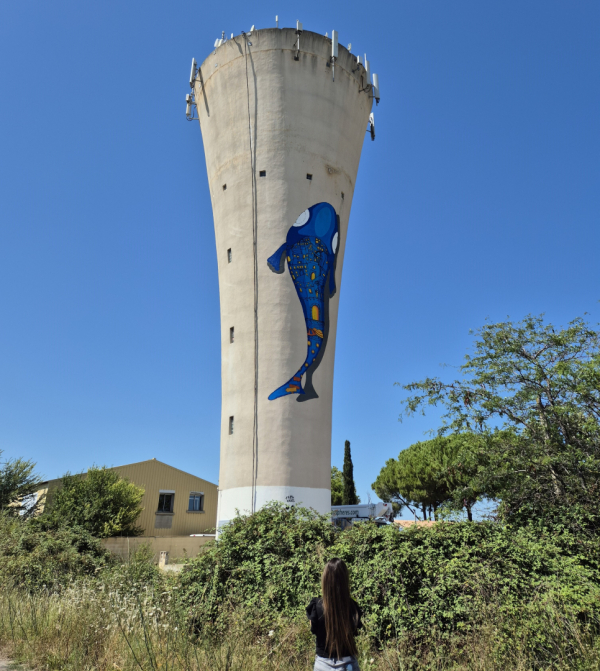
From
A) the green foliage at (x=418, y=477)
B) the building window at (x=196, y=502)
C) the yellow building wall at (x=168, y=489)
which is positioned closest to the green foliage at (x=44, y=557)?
the yellow building wall at (x=168, y=489)

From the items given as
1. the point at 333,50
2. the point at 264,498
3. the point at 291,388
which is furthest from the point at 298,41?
the point at 264,498

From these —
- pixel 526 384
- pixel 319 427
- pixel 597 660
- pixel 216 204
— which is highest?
pixel 216 204

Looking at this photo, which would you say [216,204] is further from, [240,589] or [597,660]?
[597,660]

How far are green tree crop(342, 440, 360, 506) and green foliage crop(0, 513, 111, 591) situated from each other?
2728 centimetres

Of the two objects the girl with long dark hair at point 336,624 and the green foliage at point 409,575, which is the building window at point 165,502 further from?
the girl with long dark hair at point 336,624

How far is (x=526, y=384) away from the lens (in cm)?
936

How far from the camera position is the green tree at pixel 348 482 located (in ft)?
132

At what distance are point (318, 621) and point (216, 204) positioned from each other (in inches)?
694

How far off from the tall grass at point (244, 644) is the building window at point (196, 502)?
2526 centimetres

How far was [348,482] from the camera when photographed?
41.0 metres

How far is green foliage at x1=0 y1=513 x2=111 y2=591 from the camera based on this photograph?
10852 millimetres

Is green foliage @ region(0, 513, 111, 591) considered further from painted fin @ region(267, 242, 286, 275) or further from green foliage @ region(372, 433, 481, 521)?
green foliage @ region(372, 433, 481, 521)

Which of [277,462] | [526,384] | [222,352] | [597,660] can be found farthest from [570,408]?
[222,352]

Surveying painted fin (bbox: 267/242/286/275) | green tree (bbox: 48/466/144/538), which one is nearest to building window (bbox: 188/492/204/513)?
green tree (bbox: 48/466/144/538)
